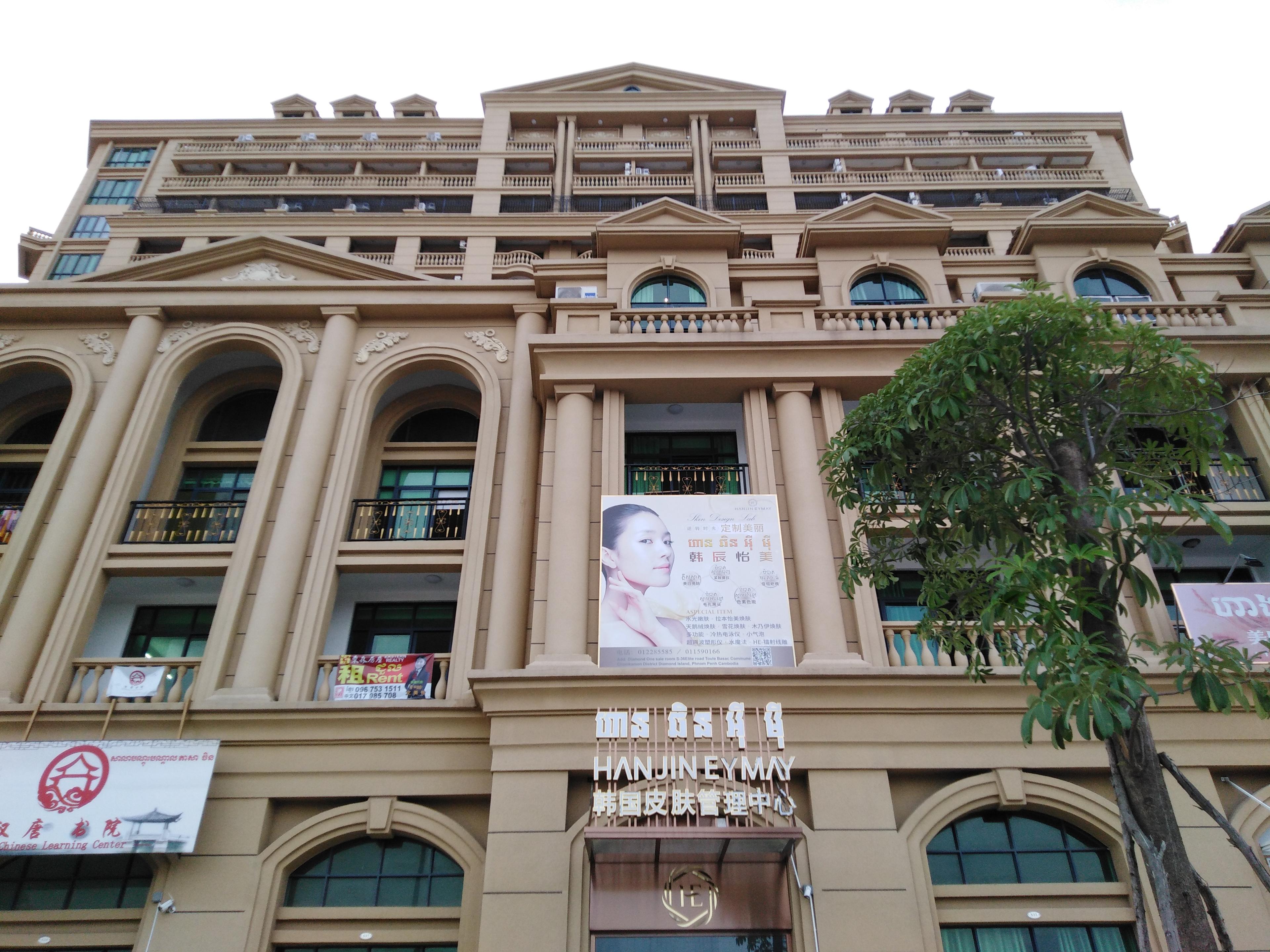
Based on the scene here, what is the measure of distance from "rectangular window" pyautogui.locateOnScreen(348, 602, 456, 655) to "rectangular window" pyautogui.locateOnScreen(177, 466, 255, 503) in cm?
367

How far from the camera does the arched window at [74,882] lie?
451 inches

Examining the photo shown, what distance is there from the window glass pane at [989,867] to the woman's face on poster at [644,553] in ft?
17.1

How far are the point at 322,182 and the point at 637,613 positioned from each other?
1145 inches

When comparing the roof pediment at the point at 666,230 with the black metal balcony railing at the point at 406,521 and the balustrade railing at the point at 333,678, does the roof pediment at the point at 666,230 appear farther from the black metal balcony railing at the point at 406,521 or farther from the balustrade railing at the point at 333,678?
the balustrade railing at the point at 333,678

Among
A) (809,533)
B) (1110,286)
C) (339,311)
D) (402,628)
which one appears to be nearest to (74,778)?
(402,628)

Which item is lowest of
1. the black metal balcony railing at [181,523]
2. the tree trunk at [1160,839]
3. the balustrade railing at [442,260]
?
the tree trunk at [1160,839]

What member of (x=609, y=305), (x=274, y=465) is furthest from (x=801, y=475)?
(x=274, y=465)

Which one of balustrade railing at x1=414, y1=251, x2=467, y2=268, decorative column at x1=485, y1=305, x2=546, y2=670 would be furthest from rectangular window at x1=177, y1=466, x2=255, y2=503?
balustrade railing at x1=414, y1=251, x2=467, y2=268

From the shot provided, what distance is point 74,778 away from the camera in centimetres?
1124

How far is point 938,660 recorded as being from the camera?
11539 mm

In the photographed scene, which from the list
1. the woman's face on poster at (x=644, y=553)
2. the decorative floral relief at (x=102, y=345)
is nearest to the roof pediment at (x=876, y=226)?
the woman's face on poster at (x=644, y=553)

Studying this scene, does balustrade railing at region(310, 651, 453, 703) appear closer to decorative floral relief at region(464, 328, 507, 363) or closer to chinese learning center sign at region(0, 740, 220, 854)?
chinese learning center sign at region(0, 740, 220, 854)

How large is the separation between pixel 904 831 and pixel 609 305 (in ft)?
31.1

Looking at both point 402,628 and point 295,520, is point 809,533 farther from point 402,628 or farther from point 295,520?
point 295,520
